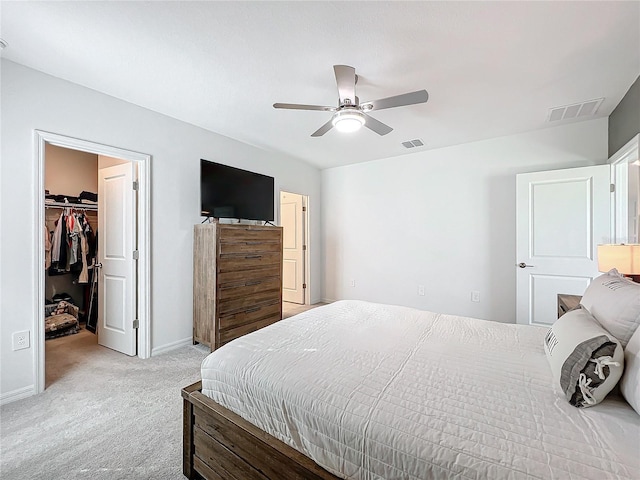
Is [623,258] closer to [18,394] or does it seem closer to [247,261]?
[247,261]

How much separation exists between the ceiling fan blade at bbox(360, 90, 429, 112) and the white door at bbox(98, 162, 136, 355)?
249 centimetres

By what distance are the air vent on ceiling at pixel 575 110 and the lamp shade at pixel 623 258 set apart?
4.90ft

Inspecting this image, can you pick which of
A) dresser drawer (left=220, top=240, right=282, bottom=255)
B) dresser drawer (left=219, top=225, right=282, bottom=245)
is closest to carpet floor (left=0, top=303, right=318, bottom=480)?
dresser drawer (left=220, top=240, right=282, bottom=255)

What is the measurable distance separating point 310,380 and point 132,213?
271 centimetres

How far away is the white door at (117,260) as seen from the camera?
2984 mm

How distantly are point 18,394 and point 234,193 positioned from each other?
258 centimetres

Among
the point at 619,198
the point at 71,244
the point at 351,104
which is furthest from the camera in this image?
the point at 71,244

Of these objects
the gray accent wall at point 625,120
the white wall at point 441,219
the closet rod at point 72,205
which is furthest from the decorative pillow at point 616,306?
the closet rod at point 72,205

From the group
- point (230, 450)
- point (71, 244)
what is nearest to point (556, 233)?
point (230, 450)

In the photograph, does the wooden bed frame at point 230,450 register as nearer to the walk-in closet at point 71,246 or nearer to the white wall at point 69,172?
the walk-in closet at point 71,246

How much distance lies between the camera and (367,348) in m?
1.52

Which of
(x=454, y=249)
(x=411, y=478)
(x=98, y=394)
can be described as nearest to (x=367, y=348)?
(x=411, y=478)

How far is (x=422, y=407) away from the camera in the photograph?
1.01m

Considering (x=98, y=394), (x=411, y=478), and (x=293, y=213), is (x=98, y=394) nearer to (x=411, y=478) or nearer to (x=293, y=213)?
(x=411, y=478)
